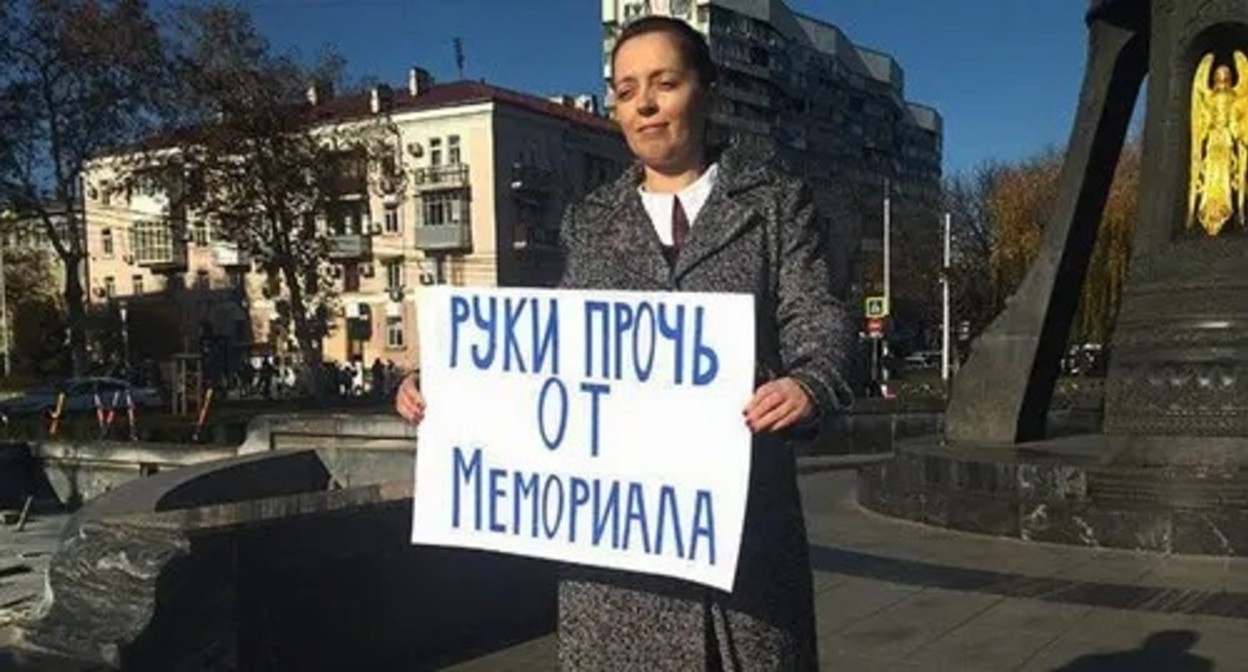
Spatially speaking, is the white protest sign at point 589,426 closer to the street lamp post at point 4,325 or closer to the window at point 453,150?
the street lamp post at point 4,325

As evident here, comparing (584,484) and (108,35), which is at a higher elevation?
(108,35)

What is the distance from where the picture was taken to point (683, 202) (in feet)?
9.36

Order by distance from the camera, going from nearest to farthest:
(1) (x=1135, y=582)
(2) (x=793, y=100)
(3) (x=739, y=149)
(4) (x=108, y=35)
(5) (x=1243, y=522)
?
1. (3) (x=739, y=149)
2. (1) (x=1135, y=582)
3. (5) (x=1243, y=522)
4. (4) (x=108, y=35)
5. (2) (x=793, y=100)

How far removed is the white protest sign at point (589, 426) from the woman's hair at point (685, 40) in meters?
0.50

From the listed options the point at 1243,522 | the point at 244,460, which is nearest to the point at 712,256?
the point at 1243,522

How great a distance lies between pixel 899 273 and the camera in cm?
7194

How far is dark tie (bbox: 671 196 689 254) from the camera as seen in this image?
2838mm

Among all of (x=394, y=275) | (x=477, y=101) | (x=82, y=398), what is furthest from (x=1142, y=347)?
(x=394, y=275)

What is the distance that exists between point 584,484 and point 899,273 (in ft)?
232

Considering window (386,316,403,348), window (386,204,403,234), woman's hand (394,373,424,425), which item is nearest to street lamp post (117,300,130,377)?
window (386,316,403,348)

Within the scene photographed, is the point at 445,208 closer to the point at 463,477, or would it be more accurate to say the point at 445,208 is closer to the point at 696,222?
the point at 463,477

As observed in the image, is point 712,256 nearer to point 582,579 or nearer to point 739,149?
point 739,149

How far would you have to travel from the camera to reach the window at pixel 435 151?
227 ft

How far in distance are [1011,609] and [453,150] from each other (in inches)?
2515
